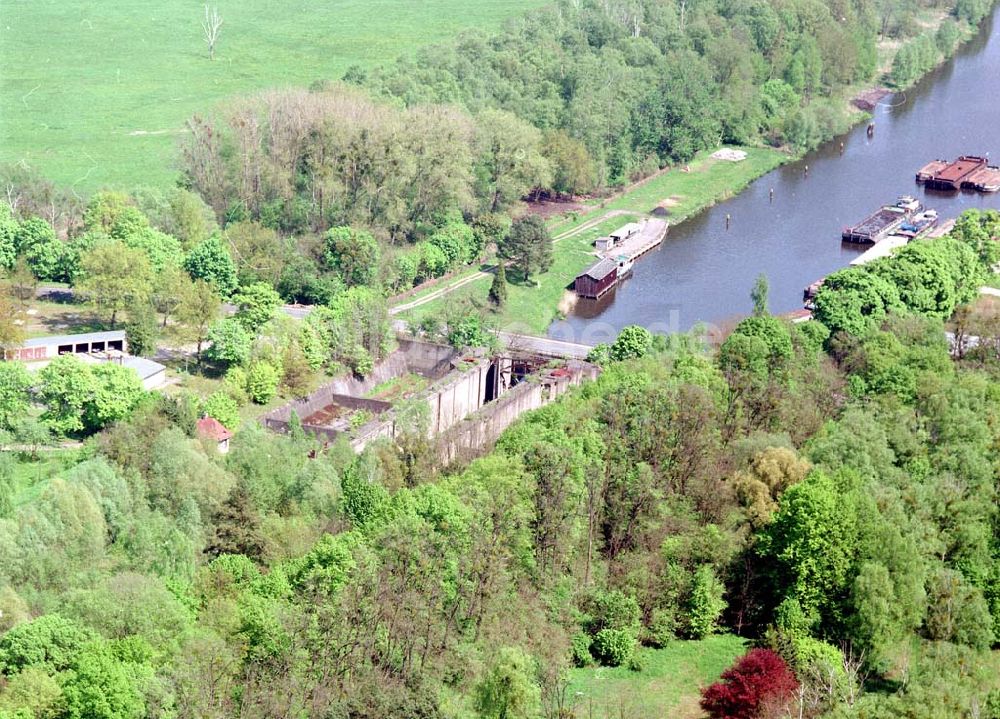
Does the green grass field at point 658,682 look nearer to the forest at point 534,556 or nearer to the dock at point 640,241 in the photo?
the forest at point 534,556

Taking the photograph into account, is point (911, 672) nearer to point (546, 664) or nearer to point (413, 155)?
point (546, 664)

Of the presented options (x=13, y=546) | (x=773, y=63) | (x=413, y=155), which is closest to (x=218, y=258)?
(x=413, y=155)

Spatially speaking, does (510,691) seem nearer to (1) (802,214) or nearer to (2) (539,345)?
(2) (539,345)

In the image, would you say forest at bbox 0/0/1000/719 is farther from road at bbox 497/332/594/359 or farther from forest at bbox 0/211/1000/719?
road at bbox 497/332/594/359

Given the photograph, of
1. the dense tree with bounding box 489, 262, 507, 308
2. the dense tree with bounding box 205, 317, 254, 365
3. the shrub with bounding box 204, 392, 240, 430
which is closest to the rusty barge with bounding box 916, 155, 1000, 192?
the dense tree with bounding box 489, 262, 507, 308

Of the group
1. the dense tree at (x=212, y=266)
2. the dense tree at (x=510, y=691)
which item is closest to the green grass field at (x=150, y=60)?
the dense tree at (x=212, y=266)

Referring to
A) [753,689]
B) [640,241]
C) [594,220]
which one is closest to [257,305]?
[640,241]
